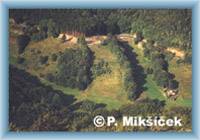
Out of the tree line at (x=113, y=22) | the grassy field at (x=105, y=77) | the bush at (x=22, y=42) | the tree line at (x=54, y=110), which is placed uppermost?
the tree line at (x=113, y=22)

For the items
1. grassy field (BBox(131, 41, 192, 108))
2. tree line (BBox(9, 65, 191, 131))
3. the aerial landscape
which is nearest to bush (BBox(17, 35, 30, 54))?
the aerial landscape

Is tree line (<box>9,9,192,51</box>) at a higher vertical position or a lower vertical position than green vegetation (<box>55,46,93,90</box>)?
higher

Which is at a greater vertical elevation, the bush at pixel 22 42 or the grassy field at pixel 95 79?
the bush at pixel 22 42

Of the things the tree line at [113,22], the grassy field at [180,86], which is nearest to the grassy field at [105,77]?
the grassy field at [180,86]

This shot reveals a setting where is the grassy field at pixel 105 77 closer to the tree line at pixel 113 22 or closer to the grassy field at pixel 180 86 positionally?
the grassy field at pixel 180 86

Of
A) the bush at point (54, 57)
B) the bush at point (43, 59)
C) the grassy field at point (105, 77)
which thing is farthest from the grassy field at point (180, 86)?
the bush at point (43, 59)

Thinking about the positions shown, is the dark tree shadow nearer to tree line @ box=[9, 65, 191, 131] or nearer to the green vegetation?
tree line @ box=[9, 65, 191, 131]

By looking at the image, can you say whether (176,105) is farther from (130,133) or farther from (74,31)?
(74,31)

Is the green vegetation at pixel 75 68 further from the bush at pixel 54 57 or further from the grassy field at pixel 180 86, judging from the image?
the grassy field at pixel 180 86
